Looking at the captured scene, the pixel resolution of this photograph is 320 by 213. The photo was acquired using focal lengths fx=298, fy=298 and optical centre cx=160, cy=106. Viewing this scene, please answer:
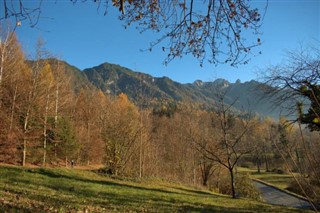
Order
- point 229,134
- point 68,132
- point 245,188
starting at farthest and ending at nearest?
point 68,132 → point 245,188 → point 229,134

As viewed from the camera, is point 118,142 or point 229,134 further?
point 118,142

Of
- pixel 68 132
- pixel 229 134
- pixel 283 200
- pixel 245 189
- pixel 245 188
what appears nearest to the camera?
pixel 229 134

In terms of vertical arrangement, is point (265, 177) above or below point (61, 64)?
below

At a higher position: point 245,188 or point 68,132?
point 68,132

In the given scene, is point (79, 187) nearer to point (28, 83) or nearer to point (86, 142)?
point (28, 83)

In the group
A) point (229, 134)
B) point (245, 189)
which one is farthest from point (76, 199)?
point (245, 189)

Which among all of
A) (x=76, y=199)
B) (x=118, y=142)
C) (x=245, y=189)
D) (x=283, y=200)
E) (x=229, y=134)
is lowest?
(x=283, y=200)

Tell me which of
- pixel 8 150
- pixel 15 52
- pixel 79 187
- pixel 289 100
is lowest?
pixel 79 187

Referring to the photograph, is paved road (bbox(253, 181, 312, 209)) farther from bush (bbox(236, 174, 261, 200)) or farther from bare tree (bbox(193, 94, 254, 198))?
bare tree (bbox(193, 94, 254, 198))

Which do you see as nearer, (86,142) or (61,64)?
(61,64)

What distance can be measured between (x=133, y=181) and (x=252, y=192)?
11.8 meters

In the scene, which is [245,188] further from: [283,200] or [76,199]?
[76,199]

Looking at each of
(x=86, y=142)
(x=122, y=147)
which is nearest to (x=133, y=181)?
(x=122, y=147)

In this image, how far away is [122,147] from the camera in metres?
25.1
